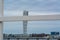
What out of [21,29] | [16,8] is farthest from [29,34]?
[16,8]

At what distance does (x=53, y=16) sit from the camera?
1.79m

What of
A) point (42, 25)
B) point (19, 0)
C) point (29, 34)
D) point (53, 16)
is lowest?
point (29, 34)

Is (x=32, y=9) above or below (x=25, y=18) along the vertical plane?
above

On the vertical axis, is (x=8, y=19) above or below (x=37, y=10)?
below

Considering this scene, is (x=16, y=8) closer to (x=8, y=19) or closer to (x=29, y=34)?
(x=8, y=19)

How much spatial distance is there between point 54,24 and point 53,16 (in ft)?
0.40

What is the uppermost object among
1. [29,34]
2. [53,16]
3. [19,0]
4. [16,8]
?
[19,0]

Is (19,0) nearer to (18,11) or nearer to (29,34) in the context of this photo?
(18,11)

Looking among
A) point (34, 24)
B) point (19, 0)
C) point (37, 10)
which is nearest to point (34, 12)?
point (37, 10)

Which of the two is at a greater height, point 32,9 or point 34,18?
point 32,9

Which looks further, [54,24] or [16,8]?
[16,8]

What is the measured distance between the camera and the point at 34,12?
6.22 feet

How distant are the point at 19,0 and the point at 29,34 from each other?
21.6 inches

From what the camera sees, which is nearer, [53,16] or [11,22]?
[53,16]
